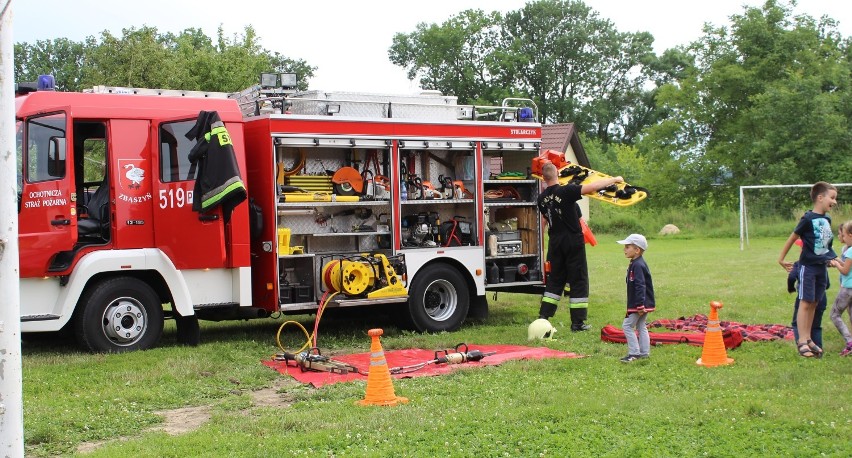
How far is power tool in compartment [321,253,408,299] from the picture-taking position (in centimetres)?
1191

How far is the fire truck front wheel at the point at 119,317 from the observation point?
1064cm

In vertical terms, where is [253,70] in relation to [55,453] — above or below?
above

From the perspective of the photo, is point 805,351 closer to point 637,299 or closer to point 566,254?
point 637,299

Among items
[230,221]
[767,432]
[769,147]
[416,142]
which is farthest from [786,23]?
[767,432]

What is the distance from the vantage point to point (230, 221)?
1133 cm

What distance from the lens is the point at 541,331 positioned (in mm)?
11797

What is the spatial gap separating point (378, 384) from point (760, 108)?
35314 millimetres

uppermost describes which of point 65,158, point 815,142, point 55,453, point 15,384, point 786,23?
point 786,23

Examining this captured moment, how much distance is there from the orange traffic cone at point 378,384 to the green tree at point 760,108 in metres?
34.1

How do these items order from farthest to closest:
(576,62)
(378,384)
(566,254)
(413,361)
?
1. (576,62)
2. (566,254)
3. (413,361)
4. (378,384)

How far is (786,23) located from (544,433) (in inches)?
1571

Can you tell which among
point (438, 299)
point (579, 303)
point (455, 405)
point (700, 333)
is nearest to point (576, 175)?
point (579, 303)

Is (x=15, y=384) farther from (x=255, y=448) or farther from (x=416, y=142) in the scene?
(x=416, y=142)

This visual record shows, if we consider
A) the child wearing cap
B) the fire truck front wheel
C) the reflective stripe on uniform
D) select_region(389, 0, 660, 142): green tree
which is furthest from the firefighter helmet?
select_region(389, 0, 660, 142): green tree
